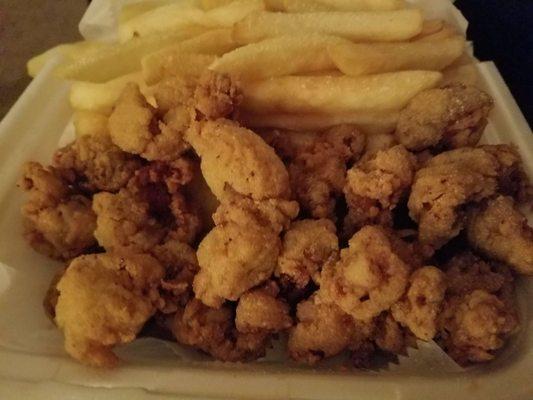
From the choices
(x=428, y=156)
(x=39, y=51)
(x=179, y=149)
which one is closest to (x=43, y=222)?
(x=179, y=149)

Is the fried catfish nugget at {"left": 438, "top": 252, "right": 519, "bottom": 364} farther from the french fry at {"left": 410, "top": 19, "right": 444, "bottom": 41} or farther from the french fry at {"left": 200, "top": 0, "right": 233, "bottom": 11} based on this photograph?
the french fry at {"left": 200, "top": 0, "right": 233, "bottom": 11}

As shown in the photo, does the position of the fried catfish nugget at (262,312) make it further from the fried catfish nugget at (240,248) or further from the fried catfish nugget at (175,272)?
the fried catfish nugget at (175,272)

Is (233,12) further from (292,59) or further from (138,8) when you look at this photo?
(138,8)

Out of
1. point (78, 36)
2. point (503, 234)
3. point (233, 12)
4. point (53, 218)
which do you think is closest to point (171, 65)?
point (233, 12)

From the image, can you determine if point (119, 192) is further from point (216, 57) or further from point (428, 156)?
point (428, 156)

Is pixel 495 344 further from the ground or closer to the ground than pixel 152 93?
closer to the ground

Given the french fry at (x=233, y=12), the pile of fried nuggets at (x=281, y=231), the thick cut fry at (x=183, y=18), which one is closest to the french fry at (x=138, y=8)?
the thick cut fry at (x=183, y=18)

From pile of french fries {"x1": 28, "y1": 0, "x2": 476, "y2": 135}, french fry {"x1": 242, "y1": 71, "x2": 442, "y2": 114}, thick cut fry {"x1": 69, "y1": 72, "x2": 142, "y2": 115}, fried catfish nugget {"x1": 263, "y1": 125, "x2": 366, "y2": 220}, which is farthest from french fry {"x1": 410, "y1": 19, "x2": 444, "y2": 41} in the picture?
thick cut fry {"x1": 69, "y1": 72, "x2": 142, "y2": 115}

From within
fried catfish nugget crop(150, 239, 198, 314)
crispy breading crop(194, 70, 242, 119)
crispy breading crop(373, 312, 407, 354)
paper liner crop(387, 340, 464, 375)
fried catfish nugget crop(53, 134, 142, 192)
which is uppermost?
crispy breading crop(194, 70, 242, 119)
